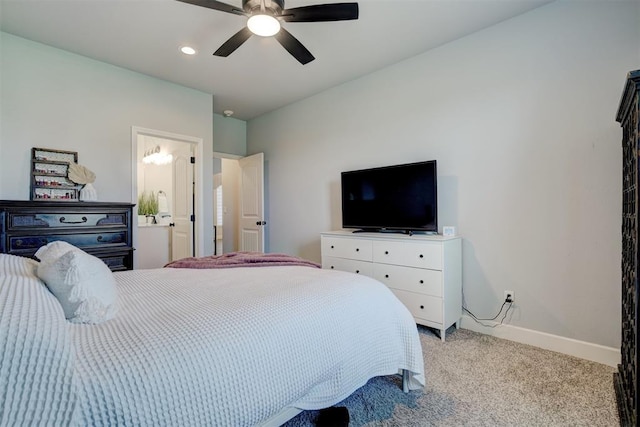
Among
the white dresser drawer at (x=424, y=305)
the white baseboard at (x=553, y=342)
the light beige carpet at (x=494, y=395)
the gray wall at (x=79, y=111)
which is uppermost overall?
the gray wall at (x=79, y=111)

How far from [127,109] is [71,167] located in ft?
2.95

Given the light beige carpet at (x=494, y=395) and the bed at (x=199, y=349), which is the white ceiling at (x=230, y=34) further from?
the light beige carpet at (x=494, y=395)

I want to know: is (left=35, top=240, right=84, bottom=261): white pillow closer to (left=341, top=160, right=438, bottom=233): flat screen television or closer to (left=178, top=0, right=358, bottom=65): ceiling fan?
(left=178, top=0, right=358, bottom=65): ceiling fan

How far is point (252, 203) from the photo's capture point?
489 centimetres

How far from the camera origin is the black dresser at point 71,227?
2.39 m

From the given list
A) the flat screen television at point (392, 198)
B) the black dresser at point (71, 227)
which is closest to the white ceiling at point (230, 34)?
the flat screen television at point (392, 198)

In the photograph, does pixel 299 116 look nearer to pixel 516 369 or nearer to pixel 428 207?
pixel 428 207

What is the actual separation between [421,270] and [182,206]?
3.32m

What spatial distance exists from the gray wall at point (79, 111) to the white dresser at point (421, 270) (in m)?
2.80

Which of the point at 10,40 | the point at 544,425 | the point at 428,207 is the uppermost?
the point at 10,40

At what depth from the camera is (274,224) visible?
4738 millimetres

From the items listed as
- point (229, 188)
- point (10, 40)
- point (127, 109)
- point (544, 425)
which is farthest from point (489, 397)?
point (229, 188)

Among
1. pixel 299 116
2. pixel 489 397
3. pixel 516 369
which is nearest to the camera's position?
pixel 489 397

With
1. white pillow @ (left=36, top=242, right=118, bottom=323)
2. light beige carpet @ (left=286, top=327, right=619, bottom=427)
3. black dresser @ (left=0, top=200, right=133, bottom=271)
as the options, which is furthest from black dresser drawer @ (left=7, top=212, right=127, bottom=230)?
light beige carpet @ (left=286, top=327, right=619, bottom=427)
